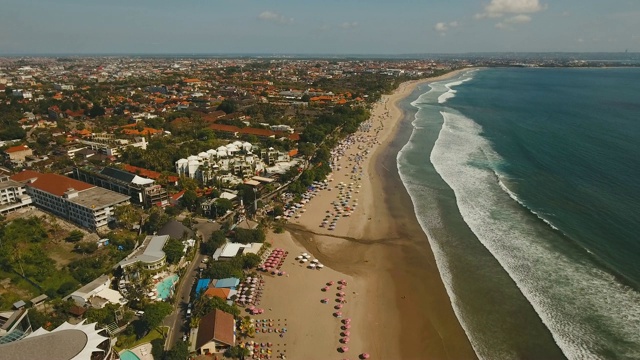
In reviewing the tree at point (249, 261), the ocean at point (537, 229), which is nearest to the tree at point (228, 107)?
the ocean at point (537, 229)

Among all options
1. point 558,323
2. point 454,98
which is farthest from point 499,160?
point 454,98

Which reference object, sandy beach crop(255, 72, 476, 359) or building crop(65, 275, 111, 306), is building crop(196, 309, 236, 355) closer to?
sandy beach crop(255, 72, 476, 359)

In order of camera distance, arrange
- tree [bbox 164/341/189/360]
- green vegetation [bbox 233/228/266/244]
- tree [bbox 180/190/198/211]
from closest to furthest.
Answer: tree [bbox 164/341/189/360] < green vegetation [bbox 233/228/266/244] < tree [bbox 180/190/198/211]

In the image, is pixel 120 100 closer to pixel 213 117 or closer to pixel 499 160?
pixel 213 117

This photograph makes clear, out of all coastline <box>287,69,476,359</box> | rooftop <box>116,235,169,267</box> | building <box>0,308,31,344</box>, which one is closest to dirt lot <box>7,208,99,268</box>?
rooftop <box>116,235,169,267</box>

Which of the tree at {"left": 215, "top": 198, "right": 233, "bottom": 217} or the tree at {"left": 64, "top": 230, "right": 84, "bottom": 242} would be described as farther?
the tree at {"left": 215, "top": 198, "right": 233, "bottom": 217}

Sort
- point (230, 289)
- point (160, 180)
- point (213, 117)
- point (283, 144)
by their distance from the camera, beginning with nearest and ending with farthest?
point (230, 289), point (160, 180), point (283, 144), point (213, 117)

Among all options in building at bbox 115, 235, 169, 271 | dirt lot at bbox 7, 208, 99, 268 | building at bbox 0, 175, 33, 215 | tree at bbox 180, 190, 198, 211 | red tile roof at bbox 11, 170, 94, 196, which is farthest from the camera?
building at bbox 0, 175, 33, 215
